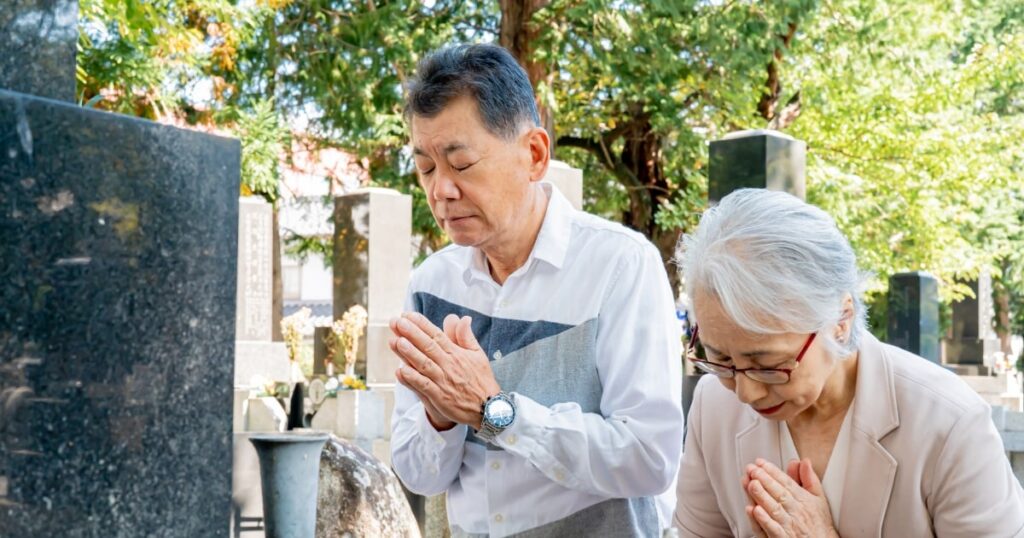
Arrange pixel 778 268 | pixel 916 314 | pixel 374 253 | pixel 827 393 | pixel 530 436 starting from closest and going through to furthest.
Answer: pixel 778 268
pixel 530 436
pixel 827 393
pixel 916 314
pixel 374 253

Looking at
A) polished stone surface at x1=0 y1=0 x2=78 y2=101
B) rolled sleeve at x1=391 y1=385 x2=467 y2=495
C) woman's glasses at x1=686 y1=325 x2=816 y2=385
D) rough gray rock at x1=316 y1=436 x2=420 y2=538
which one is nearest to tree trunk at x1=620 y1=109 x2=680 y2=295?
rough gray rock at x1=316 y1=436 x2=420 y2=538

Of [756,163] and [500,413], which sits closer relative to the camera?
[500,413]

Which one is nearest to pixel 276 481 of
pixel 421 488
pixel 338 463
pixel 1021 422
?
pixel 338 463

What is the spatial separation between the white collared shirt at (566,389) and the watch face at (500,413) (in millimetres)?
14

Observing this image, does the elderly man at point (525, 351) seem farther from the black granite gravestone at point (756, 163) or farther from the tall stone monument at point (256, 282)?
the tall stone monument at point (256, 282)

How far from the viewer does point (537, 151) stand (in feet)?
7.82

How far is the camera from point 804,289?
204 cm

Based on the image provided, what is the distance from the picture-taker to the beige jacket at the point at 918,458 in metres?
2.07

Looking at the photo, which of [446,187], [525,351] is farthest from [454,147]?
[525,351]

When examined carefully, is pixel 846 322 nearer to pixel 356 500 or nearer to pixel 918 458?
pixel 918 458

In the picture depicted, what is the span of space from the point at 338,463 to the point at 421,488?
1903 millimetres

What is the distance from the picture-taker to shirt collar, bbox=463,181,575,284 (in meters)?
2.39

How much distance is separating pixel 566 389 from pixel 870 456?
570mm

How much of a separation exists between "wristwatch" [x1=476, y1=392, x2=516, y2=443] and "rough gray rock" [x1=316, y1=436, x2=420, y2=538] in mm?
2225
